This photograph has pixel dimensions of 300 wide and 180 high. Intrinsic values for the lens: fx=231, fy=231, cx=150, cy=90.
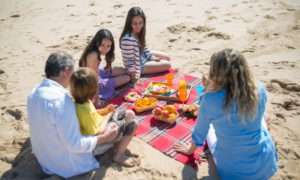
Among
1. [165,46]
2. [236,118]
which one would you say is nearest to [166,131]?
[236,118]

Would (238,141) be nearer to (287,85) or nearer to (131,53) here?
(287,85)

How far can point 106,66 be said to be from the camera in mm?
3918

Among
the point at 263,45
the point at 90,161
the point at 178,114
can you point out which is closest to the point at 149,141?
the point at 178,114

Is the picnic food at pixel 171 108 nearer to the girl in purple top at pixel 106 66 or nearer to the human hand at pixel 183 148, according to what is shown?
the human hand at pixel 183 148

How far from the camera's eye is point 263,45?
540cm

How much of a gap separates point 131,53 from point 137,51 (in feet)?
0.44

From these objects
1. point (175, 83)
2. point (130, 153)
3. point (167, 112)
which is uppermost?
point (175, 83)

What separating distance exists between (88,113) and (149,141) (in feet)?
3.46

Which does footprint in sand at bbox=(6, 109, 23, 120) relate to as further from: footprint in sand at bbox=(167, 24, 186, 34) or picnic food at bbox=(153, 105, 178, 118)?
footprint in sand at bbox=(167, 24, 186, 34)

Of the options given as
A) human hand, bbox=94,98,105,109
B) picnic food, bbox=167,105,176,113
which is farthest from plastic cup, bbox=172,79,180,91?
human hand, bbox=94,98,105,109

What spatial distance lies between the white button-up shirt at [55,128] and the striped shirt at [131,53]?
2.23 meters

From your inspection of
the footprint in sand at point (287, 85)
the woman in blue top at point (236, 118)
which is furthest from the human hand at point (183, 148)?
the footprint in sand at point (287, 85)

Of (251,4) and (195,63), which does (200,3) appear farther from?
(195,63)

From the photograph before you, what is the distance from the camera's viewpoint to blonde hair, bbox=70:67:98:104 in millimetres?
2031
